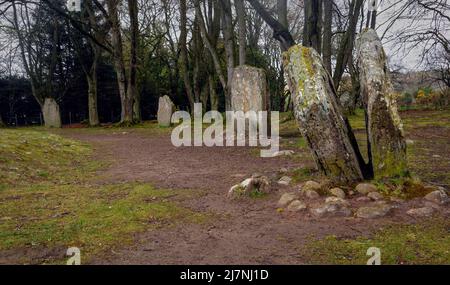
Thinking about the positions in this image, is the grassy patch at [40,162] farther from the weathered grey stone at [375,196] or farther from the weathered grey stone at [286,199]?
the weathered grey stone at [375,196]

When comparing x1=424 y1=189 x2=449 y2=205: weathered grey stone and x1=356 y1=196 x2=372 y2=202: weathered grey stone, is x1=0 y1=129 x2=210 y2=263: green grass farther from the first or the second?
x1=424 y1=189 x2=449 y2=205: weathered grey stone

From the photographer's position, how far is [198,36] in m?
27.3

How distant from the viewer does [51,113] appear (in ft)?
84.3

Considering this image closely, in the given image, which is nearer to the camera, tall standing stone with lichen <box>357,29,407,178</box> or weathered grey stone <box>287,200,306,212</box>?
weathered grey stone <box>287,200,306,212</box>

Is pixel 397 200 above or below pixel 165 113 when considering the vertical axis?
below

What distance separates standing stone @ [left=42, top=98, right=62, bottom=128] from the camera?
2542cm

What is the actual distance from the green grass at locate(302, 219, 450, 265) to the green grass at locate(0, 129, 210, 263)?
170 centimetres

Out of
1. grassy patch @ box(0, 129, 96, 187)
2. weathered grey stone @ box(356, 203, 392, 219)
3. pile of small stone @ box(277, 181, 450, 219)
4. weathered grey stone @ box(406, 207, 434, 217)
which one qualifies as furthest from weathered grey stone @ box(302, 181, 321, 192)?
grassy patch @ box(0, 129, 96, 187)

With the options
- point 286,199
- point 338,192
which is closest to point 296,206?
point 286,199

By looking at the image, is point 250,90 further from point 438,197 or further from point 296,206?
point 438,197

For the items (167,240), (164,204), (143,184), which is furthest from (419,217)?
(143,184)

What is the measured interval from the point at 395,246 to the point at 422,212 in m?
1.08

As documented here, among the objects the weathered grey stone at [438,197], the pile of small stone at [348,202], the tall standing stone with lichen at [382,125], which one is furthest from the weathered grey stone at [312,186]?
the weathered grey stone at [438,197]

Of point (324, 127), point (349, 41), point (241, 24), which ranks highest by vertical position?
point (241, 24)
